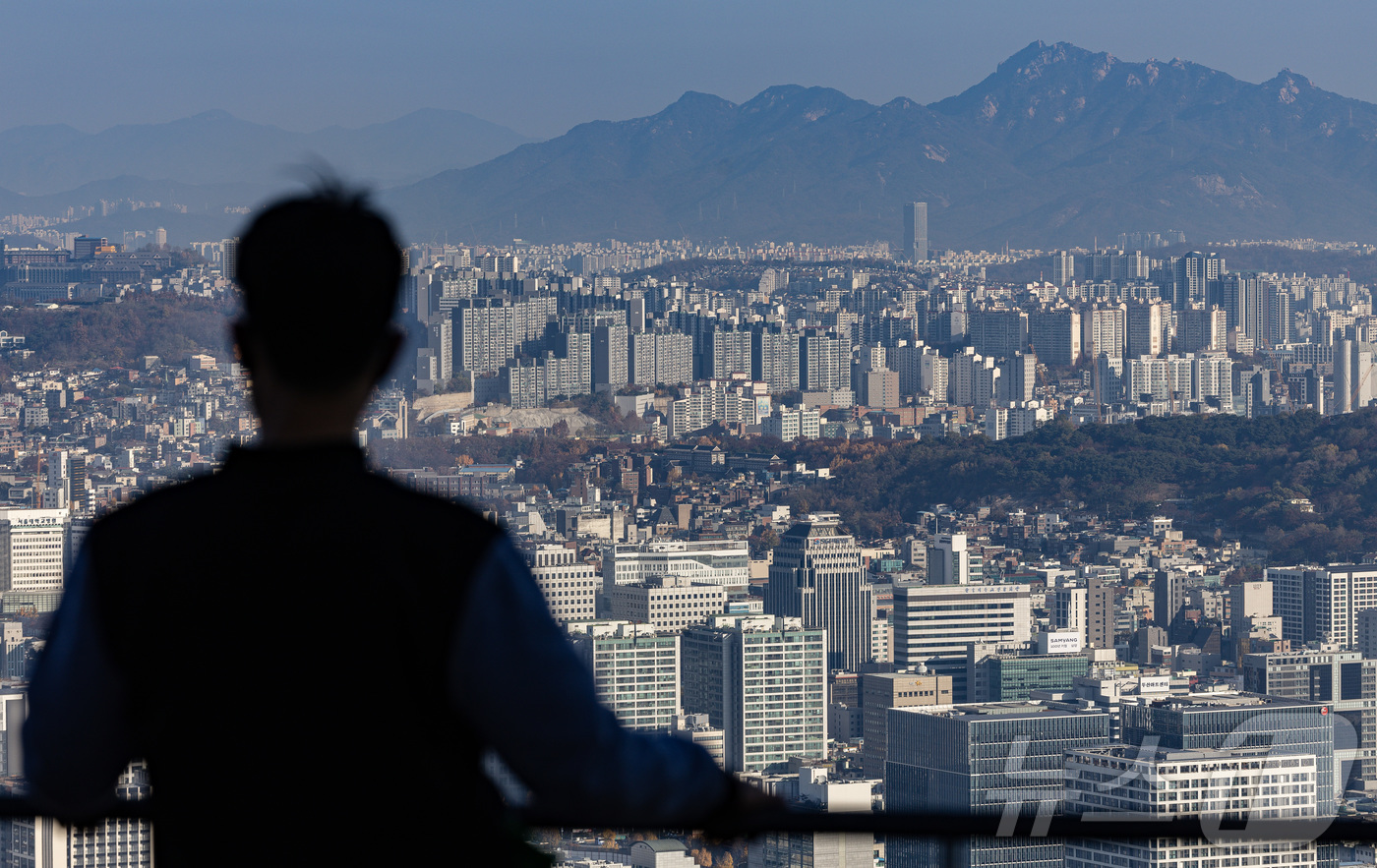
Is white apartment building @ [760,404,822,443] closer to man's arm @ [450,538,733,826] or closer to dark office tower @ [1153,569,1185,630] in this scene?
dark office tower @ [1153,569,1185,630]

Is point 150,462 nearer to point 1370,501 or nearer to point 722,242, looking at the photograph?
point 1370,501

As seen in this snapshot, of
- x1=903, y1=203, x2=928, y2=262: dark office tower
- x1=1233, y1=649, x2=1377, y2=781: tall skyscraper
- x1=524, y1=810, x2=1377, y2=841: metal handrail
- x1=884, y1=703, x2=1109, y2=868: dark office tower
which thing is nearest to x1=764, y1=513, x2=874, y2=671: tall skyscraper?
x1=1233, y1=649, x2=1377, y2=781: tall skyscraper

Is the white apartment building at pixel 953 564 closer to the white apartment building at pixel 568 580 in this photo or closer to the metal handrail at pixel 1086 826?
the white apartment building at pixel 568 580

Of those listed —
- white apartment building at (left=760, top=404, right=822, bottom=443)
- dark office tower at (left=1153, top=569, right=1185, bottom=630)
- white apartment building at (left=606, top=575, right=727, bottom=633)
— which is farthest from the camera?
white apartment building at (left=760, top=404, right=822, bottom=443)

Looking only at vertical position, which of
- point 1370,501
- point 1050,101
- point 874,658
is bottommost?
point 874,658

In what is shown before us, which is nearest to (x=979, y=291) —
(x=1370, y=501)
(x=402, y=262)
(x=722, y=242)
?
A: (x=722, y=242)

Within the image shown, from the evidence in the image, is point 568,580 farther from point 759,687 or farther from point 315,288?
point 315,288
